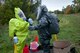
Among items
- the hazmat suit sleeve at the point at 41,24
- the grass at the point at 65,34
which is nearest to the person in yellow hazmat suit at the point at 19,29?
the hazmat suit sleeve at the point at 41,24

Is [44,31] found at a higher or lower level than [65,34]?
higher

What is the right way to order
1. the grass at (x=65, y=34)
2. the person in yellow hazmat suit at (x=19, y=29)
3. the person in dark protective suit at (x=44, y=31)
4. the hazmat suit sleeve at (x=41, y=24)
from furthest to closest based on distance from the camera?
the grass at (x=65, y=34) → the person in yellow hazmat suit at (x=19, y=29) → the person in dark protective suit at (x=44, y=31) → the hazmat suit sleeve at (x=41, y=24)

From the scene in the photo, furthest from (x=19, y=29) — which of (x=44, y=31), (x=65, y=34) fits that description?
(x=65, y=34)

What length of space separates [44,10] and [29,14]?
7.86m

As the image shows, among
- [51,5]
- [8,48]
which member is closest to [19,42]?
[8,48]

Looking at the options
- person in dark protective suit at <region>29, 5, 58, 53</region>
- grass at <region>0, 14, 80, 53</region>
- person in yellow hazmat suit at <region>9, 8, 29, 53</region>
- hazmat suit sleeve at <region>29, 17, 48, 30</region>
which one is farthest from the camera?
grass at <region>0, 14, 80, 53</region>

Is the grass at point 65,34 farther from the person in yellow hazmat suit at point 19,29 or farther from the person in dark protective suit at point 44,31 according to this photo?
the person in yellow hazmat suit at point 19,29

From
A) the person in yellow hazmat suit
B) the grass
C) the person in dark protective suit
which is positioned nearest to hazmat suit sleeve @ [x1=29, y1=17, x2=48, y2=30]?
the person in dark protective suit

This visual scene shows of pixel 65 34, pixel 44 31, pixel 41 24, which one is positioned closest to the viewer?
pixel 41 24

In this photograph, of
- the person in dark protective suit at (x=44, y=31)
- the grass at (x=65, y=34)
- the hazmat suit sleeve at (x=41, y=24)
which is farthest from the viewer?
the grass at (x=65, y=34)

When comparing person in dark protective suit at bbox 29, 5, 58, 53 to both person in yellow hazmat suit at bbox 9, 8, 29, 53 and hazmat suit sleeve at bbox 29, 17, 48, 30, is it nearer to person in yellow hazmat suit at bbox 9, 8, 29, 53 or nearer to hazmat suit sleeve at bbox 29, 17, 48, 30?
hazmat suit sleeve at bbox 29, 17, 48, 30

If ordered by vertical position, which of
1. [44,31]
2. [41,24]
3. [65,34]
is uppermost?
[41,24]

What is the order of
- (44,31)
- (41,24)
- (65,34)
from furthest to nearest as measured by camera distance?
(65,34) → (44,31) → (41,24)

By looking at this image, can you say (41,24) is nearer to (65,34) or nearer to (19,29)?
(19,29)
